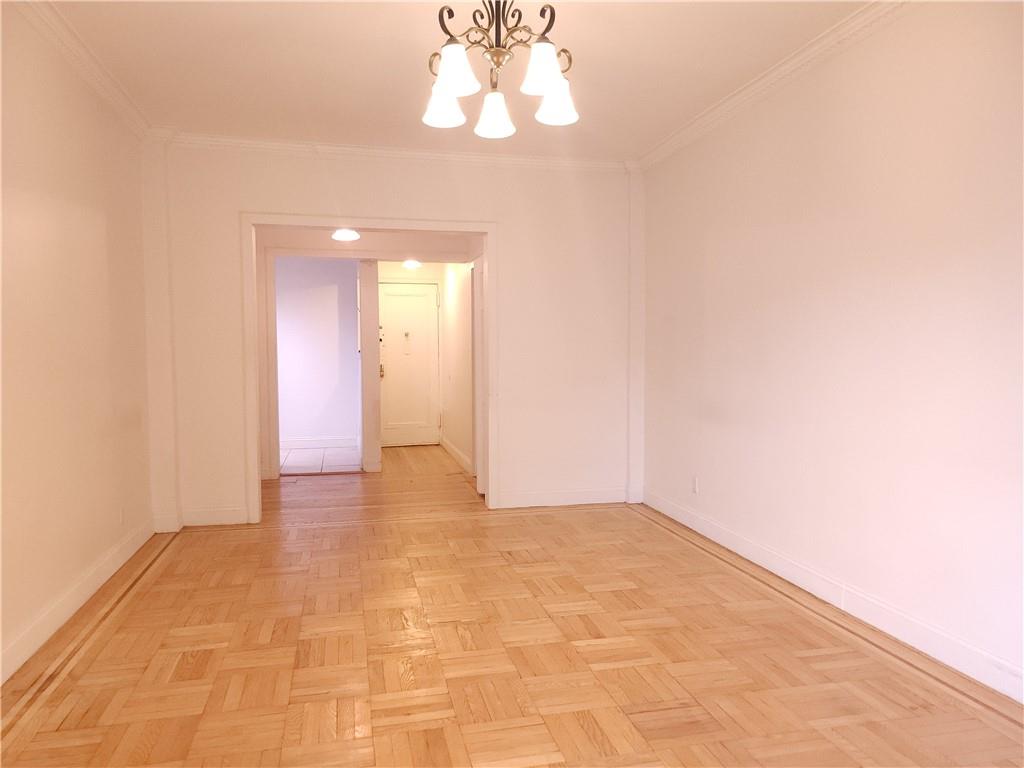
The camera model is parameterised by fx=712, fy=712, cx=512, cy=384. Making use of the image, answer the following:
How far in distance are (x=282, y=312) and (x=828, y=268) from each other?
6608 millimetres

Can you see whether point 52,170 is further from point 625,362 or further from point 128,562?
point 625,362

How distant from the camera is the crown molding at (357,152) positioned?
15.5 ft

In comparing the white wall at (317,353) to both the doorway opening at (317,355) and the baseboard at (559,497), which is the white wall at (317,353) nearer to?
the doorway opening at (317,355)

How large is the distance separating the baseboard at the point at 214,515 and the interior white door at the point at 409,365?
394 cm

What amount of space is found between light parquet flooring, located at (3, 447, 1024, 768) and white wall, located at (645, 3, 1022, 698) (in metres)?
0.27

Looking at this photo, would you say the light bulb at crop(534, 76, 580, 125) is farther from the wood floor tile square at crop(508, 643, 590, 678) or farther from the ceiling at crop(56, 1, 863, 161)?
the wood floor tile square at crop(508, 643, 590, 678)

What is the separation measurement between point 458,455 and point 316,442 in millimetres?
2053

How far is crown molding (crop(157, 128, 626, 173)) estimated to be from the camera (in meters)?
4.72

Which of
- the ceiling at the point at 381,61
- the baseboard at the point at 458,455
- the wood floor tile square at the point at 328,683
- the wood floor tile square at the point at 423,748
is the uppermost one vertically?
the ceiling at the point at 381,61

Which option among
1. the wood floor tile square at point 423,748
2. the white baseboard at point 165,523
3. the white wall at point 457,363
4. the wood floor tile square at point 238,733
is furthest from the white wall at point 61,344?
the white wall at point 457,363

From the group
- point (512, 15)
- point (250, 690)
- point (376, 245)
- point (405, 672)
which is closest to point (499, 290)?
point (376, 245)

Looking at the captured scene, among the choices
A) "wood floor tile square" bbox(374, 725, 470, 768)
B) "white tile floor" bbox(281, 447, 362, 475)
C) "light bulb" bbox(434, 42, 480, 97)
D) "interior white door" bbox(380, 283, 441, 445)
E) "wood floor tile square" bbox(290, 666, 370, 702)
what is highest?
"light bulb" bbox(434, 42, 480, 97)

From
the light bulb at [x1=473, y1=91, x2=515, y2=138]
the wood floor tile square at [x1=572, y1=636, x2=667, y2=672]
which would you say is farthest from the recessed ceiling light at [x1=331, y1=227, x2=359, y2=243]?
the wood floor tile square at [x1=572, y1=636, x2=667, y2=672]

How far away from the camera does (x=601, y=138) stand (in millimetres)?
4809
